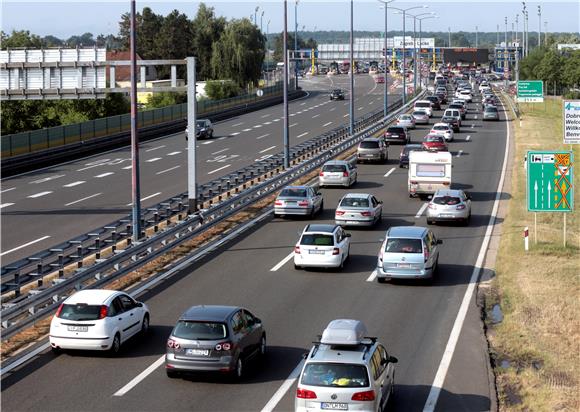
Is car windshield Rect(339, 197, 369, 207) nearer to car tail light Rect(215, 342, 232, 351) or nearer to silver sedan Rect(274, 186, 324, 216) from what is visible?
silver sedan Rect(274, 186, 324, 216)

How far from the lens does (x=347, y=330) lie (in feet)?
54.6

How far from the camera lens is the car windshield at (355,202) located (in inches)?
1436

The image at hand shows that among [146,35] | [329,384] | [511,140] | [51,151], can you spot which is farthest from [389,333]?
[146,35]

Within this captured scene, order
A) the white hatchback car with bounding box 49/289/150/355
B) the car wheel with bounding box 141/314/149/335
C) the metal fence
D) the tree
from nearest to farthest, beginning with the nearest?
the white hatchback car with bounding box 49/289/150/355 < the car wheel with bounding box 141/314/149/335 < the metal fence < the tree

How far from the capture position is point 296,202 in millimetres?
38312

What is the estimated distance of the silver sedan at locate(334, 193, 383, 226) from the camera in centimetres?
3616

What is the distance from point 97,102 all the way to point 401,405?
74.4 metres

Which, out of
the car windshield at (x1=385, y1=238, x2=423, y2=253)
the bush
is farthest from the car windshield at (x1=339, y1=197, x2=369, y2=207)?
the bush

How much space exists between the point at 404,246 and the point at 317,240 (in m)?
2.87

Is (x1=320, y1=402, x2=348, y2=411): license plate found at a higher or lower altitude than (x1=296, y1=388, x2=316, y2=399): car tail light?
lower

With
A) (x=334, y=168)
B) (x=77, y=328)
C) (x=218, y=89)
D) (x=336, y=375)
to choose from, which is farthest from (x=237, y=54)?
(x=336, y=375)

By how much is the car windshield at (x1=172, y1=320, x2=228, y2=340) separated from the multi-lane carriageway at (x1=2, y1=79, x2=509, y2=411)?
2.93 feet

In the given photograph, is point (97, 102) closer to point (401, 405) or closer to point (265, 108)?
point (265, 108)

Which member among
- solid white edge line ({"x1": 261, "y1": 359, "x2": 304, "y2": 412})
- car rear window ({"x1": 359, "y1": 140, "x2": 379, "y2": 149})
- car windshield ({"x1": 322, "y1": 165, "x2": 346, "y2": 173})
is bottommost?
solid white edge line ({"x1": 261, "y1": 359, "x2": 304, "y2": 412})
